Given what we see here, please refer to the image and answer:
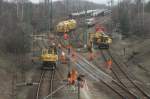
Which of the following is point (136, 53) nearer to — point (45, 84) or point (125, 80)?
point (125, 80)

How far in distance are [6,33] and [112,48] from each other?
16142 mm

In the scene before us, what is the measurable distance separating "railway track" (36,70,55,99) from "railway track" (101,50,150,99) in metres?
5.44

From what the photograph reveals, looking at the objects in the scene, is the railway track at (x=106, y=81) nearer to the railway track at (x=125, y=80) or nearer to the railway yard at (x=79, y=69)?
the railway yard at (x=79, y=69)

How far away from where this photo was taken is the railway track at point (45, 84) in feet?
98.5

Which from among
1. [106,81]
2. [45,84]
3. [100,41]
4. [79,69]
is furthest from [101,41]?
[45,84]

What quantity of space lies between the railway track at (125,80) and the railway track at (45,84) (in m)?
5.44

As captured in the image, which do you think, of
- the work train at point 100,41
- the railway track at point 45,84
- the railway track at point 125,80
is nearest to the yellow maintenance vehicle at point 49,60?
the railway track at point 45,84

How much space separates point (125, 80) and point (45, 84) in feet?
23.2

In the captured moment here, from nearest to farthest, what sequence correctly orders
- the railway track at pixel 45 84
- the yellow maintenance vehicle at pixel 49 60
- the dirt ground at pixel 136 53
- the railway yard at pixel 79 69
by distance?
the railway track at pixel 45 84
the railway yard at pixel 79 69
the dirt ground at pixel 136 53
the yellow maintenance vehicle at pixel 49 60

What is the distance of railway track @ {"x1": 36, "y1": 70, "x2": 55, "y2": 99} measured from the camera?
3003cm

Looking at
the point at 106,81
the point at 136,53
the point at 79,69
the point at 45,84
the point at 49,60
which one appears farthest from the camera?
the point at 136,53

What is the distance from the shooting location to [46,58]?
136 feet

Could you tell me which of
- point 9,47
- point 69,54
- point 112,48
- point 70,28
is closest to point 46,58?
point 9,47

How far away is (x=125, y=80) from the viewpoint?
37.4 metres
